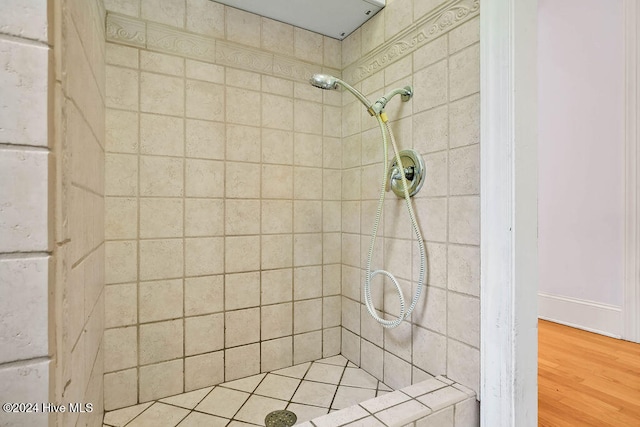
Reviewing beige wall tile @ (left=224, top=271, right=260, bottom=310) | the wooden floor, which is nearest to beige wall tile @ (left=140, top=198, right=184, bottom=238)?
beige wall tile @ (left=224, top=271, right=260, bottom=310)

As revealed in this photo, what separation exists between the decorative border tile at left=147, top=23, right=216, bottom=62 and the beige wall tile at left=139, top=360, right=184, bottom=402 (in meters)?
1.15

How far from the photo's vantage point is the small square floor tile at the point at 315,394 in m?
1.08

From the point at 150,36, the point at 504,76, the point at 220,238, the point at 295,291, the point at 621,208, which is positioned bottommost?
the point at 295,291

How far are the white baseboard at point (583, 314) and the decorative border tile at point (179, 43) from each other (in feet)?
8.71

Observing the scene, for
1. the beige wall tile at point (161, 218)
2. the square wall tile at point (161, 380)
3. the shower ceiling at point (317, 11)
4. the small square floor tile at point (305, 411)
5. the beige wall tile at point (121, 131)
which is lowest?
the small square floor tile at point (305, 411)

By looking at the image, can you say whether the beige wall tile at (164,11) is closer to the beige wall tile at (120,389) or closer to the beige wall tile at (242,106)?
the beige wall tile at (242,106)

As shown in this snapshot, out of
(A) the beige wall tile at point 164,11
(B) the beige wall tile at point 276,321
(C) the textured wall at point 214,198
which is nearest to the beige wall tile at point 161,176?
(C) the textured wall at point 214,198

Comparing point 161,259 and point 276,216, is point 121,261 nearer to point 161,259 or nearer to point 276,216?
point 161,259

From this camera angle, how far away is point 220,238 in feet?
3.87

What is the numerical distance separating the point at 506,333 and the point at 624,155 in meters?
1.88

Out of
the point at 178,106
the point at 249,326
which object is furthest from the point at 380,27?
the point at 249,326

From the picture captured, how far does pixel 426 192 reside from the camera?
1001 millimetres

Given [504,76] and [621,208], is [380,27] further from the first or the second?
[621,208]

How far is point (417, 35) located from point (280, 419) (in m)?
1.38
